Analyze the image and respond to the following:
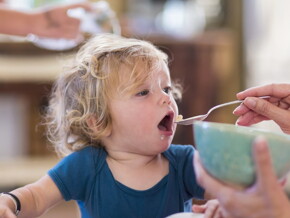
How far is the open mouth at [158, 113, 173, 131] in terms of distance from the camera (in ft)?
3.61

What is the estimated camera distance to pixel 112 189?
3.51 ft

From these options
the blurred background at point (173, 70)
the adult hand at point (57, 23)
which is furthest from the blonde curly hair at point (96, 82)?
the blurred background at point (173, 70)

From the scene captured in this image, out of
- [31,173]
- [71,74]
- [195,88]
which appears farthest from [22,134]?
[71,74]

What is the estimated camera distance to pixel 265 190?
69 cm

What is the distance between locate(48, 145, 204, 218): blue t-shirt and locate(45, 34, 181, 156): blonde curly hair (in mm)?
66

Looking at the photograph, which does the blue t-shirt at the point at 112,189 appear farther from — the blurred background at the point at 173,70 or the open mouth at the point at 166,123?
the blurred background at the point at 173,70

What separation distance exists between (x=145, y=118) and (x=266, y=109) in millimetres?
295

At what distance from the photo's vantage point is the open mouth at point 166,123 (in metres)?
1.10

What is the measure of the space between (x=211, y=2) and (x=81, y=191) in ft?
10.1

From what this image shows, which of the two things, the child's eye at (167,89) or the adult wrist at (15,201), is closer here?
the adult wrist at (15,201)

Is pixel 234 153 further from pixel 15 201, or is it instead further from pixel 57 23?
pixel 57 23

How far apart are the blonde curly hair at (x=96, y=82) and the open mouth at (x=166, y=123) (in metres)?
0.10

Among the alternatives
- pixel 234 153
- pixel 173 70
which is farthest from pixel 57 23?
pixel 173 70

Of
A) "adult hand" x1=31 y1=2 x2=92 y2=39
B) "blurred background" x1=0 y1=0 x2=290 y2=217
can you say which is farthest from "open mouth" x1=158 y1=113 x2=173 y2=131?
"blurred background" x1=0 y1=0 x2=290 y2=217
